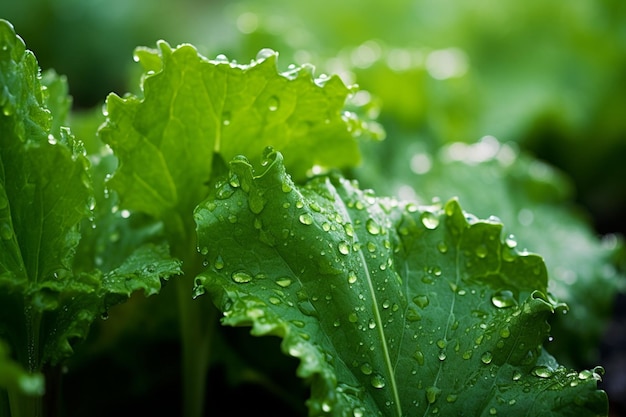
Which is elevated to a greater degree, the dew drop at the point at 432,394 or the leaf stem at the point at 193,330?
the leaf stem at the point at 193,330

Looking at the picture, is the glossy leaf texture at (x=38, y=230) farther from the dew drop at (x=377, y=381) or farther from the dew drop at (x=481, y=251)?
the dew drop at (x=481, y=251)

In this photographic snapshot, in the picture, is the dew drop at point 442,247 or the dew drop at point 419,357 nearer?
the dew drop at point 419,357

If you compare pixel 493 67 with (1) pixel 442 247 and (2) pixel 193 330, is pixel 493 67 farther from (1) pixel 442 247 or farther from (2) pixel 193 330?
(2) pixel 193 330

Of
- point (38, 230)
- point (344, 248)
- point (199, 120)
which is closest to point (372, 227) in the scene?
point (344, 248)

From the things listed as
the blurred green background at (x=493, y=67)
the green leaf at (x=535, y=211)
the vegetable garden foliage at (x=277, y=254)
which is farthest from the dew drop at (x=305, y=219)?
the blurred green background at (x=493, y=67)

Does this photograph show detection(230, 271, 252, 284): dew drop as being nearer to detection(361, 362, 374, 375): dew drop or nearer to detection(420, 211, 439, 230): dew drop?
detection(361, 362, 374, 375): dew drop

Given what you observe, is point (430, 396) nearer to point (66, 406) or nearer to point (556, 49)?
point (66, 406)
